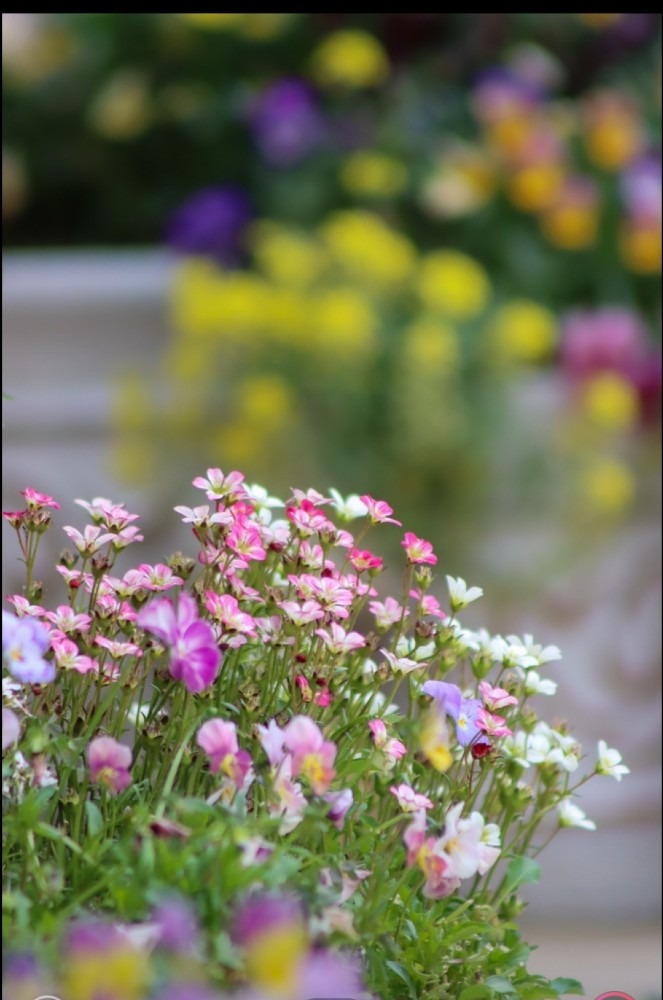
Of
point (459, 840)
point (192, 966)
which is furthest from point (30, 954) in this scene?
point (459, 840)

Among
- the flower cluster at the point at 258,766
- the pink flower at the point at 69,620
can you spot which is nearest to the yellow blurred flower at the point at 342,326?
the flower cluster at the point at 258,766

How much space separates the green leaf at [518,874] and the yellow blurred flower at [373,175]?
135cm

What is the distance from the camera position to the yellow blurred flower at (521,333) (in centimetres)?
169

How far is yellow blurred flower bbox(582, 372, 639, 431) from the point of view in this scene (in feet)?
Answer: 5.52

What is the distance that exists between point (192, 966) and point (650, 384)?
1.51 meters

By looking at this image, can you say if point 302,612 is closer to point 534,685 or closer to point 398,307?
point 534,685

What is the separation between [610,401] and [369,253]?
370 mm

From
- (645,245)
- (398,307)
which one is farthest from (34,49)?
(645,245)

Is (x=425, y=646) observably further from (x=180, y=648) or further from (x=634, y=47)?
(x=634, y=47)

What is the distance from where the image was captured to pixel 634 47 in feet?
6.80

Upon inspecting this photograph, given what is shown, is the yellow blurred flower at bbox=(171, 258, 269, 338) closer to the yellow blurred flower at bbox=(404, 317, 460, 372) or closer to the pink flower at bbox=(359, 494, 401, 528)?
the yellow blurred flower at bbox=(404, 317, 460, 372)

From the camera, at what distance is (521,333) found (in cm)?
168

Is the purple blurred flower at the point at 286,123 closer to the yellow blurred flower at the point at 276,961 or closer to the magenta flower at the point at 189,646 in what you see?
the magenta flower at the point at 189,646

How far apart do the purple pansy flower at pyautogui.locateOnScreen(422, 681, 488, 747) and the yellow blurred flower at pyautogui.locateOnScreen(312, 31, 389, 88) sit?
1.41 m
